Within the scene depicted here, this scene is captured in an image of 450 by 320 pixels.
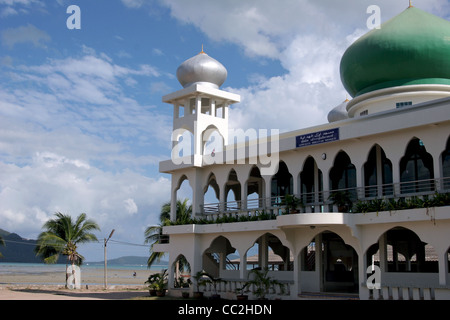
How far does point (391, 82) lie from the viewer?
22125 mm

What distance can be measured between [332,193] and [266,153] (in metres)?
3.52

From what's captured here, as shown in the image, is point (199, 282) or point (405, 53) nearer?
point (405, 53)

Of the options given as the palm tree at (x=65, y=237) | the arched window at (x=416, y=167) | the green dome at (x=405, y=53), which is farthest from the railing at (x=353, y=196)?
the palm tree at (x=65, y=237)

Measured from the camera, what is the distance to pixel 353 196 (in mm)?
20797

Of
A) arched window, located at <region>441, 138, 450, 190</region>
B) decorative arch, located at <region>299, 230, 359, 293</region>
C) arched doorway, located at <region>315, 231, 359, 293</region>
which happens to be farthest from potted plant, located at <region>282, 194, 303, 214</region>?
arched window, located at <region>441, 138, 450, 190</region>

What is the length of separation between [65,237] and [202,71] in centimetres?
1403

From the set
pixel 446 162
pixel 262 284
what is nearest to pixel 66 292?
pixel 262 284

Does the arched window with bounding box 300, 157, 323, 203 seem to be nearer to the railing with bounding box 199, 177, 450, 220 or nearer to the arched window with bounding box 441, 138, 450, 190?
the railing with bounding box 199, 177, 450, 220

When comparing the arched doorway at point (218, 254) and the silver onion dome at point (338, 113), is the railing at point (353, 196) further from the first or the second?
the silver onion dome at point (338, 113)

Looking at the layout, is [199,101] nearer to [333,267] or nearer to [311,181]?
[311,181]

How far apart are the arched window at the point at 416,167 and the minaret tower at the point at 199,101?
9.27m
